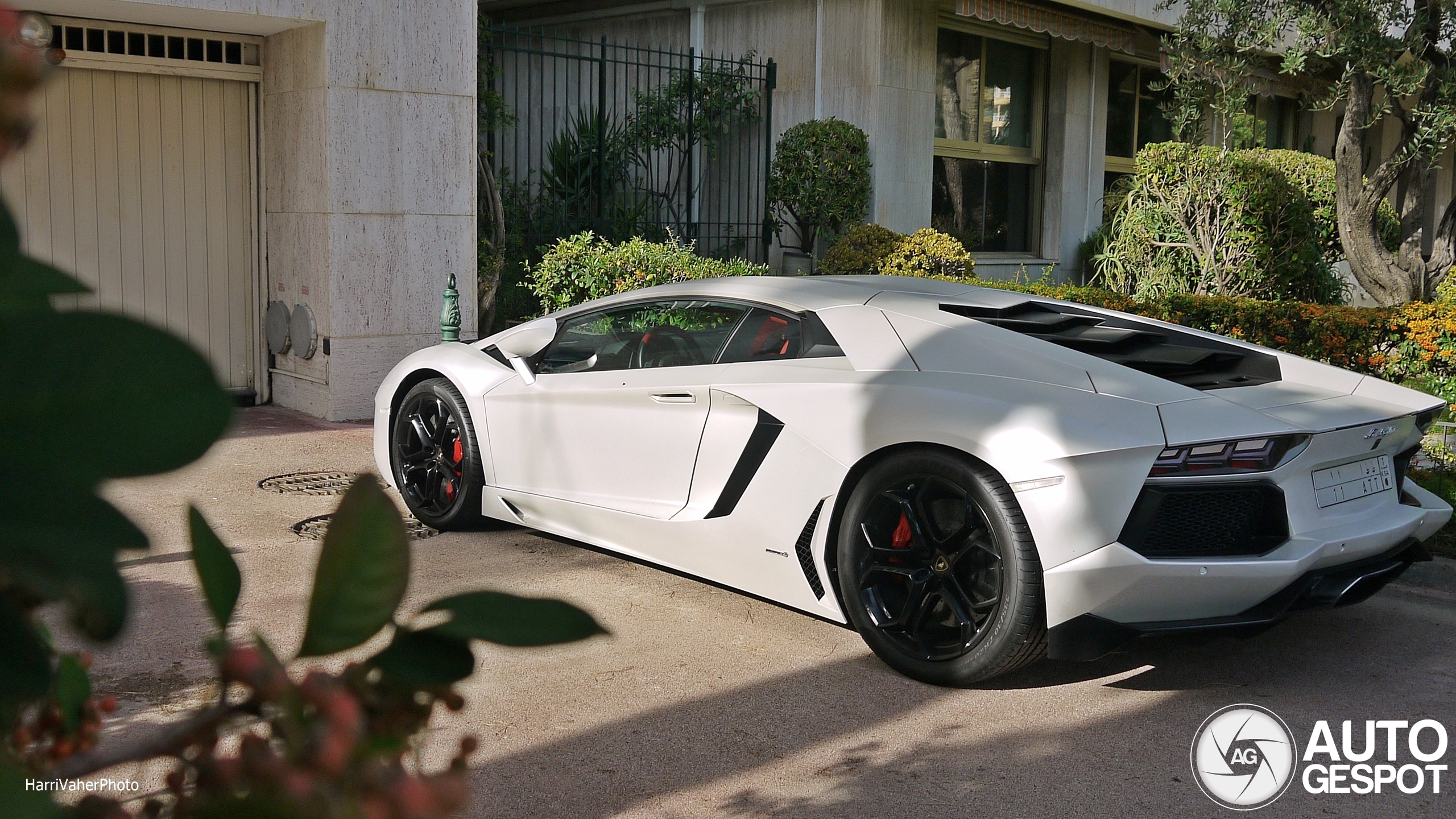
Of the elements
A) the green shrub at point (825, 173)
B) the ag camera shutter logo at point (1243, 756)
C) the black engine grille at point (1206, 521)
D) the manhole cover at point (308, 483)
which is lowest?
the ag camera shutter logo at point (1243, 756)

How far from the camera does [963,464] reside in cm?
→ 418

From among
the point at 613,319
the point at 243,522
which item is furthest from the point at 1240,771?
the point at 243,522

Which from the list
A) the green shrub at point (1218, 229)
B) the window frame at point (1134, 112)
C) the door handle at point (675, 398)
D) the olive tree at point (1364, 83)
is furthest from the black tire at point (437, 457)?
the window frame at point (1134, 112)

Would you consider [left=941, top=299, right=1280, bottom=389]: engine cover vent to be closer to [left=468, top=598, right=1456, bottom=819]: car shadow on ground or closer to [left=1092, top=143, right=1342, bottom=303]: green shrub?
[left=468, top=598, right=1456, bottom=819]: car shadow on ground

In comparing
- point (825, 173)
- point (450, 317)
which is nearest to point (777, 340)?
point (450, 317)

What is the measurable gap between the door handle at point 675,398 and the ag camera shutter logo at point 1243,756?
2184 mm

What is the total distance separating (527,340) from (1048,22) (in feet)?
31.1

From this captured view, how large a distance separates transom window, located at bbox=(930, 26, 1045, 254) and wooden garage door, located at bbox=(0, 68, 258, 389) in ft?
24.1

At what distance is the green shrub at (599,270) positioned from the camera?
10.1 m

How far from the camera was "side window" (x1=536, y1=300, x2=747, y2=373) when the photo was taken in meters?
5.35

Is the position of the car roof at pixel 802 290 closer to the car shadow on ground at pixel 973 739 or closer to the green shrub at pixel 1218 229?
the car shadow on ground at pixel 973 739

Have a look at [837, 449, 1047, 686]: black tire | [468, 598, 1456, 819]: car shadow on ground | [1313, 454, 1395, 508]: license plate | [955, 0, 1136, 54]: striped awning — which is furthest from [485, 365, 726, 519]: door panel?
[955, 0, 1136, 54]: striped awning

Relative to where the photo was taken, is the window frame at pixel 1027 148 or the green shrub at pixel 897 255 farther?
the window frame at pixel 1027 148

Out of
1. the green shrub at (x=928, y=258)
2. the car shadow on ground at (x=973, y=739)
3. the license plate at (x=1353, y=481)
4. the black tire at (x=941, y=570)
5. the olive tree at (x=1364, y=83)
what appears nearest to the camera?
the car shadow on ground at (x=973, y=739)
